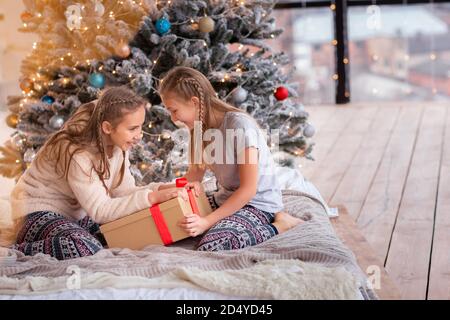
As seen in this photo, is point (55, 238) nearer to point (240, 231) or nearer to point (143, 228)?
point (143, 228)

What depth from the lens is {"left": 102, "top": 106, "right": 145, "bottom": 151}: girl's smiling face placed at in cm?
290

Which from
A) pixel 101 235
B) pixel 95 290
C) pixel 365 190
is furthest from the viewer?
pixel 365 190

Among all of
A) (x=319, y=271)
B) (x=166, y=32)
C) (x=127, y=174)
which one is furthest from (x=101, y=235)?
(x=166, y=32)

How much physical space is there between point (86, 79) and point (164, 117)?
39cm

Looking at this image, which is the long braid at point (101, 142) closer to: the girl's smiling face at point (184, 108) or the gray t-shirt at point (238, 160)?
the girl's smiling face at point (184, 108)

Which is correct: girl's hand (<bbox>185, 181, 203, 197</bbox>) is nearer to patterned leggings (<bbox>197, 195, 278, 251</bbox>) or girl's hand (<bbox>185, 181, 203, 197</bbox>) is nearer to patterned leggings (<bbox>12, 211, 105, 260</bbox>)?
patterned leggings (<bbox>197, 195, 278, 251</bbox>)

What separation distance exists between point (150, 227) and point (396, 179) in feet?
6.80

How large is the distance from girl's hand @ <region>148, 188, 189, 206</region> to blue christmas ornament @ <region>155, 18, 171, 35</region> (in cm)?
123

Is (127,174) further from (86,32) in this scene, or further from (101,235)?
(86,32)

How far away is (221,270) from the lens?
2.48 m

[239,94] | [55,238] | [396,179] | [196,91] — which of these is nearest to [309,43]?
[396,179]

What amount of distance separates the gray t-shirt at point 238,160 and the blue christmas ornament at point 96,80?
38.6 inches

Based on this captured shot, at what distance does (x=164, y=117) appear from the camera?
3975 mm

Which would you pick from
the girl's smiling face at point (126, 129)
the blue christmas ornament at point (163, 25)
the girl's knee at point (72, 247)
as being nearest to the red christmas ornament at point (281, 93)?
the blue christmas ornament at point (163, 25)
